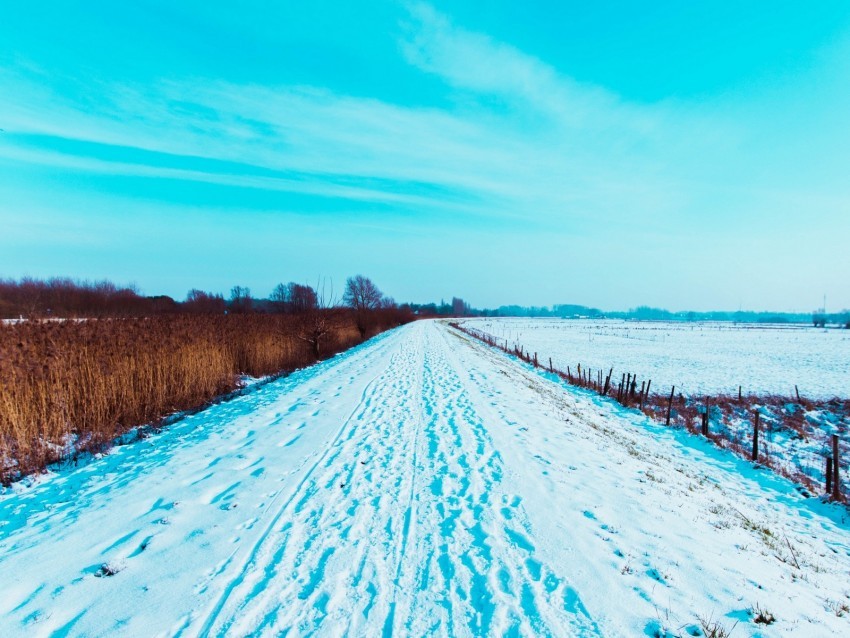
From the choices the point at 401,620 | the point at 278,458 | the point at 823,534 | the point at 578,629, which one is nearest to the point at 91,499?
the point at 278,458

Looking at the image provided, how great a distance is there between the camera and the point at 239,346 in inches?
625

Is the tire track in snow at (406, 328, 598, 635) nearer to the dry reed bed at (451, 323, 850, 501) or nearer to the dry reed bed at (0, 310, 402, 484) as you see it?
the dry reed bed at (0, 310, 402, 484)

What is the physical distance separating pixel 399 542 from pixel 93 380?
8.15 metres

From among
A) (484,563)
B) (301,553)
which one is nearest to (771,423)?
(484,563)

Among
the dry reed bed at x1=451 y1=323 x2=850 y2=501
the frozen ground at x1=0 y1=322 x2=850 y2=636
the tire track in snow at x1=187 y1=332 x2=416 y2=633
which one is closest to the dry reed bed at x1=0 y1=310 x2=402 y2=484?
the frozen ground at x1=0 y1=322 x2=850 y2=636

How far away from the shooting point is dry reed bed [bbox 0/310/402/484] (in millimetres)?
6430

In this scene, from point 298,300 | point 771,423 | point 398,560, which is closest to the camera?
point 398,560

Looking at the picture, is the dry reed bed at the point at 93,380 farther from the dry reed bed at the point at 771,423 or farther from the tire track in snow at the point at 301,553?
the dry reed bed at the point at 771,423

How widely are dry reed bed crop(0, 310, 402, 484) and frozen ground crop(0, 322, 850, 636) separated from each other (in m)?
1.06

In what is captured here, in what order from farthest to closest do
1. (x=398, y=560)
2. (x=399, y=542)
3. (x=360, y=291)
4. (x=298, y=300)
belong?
(x=360, y=291), (x=298, y=300), (x=399, y=542), (x=398, y=560)

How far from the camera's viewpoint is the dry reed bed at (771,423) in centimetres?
1005

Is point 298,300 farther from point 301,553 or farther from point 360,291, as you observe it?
point 360,291

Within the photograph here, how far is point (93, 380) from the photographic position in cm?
819

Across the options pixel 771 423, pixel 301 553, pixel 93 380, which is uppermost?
pixel 93 380
